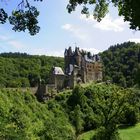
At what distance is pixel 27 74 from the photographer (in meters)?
137

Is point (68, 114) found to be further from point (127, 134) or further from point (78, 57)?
point (78, 57)

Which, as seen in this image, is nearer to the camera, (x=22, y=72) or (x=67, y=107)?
(x=67, y=107)

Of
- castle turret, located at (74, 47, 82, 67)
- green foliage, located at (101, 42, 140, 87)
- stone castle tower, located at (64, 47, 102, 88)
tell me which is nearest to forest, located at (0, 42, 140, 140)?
green foliage, located at (101, 42, 140, 87)

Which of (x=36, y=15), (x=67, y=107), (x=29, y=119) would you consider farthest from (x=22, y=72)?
(x=36, y=15)

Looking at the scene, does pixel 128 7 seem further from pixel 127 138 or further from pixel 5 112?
pixel 127 138

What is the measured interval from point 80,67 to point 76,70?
13.3 ft

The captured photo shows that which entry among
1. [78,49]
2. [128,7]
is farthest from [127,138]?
[128,7]

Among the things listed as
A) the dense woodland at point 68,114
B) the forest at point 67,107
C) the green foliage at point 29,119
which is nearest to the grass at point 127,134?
the forest at point 67,107

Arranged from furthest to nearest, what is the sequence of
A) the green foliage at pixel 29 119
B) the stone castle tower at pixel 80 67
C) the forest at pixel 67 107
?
the stone castle tower at pixel 80 67 < the forest at pixel 67 107 < the green foliage at pixel 29 119

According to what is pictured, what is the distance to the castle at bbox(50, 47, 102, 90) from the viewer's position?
94.8 m

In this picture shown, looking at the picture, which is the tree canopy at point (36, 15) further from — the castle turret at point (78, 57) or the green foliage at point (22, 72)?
the green foliage at point (22, 72)

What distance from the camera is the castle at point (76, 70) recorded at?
94.8 m

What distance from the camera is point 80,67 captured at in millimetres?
107125

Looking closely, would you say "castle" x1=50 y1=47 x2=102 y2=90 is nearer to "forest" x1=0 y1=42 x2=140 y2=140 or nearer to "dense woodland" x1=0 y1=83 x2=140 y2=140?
"forest" x1=0 y1=42 x2=140 y2=140
